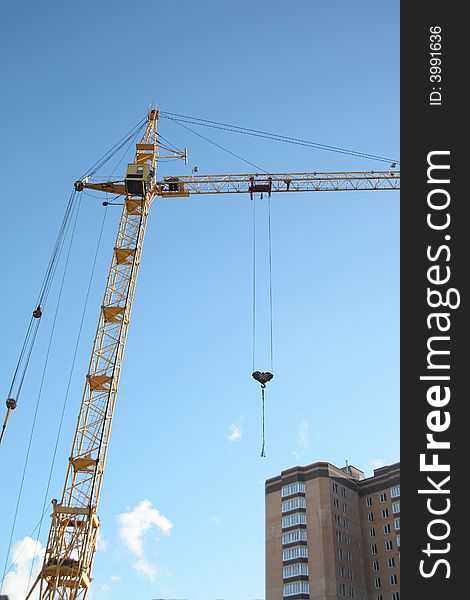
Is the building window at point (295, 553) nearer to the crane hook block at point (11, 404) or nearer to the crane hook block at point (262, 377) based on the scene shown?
the crane hook block at point (262, 377)

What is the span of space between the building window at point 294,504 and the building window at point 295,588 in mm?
9649

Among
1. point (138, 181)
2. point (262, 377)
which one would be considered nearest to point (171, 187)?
point (138, 181)

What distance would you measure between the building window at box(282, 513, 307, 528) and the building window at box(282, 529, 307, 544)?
102 centimetres

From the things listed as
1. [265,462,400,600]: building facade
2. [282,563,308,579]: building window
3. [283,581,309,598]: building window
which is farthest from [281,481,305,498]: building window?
[283,581,309,598]: building window

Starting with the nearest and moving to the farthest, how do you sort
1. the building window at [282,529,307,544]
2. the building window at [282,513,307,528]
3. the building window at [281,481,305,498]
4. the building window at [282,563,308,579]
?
the building window at [282,563,308,579] → the building window at [282,529,307,544] → the building window at [282,513,307,528] → the building window at [281,481,305,498]

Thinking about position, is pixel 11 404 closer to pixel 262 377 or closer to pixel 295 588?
pixel 262 377

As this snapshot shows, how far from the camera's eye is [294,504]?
296 feet

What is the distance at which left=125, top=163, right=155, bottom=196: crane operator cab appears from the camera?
51281mm

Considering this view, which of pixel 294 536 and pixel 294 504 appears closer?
pixel 294 536

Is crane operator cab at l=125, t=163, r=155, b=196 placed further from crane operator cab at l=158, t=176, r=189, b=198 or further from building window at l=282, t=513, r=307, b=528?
building window at l=282, t=513, r=307, b=528

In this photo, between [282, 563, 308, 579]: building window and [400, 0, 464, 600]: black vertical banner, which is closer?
[400, 0, 464, 600]: black vertical banner

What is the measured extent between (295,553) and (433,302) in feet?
269

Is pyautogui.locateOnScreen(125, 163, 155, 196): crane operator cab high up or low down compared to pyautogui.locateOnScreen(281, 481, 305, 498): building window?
up

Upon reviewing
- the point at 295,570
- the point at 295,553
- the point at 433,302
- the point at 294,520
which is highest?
the point at 294,520
